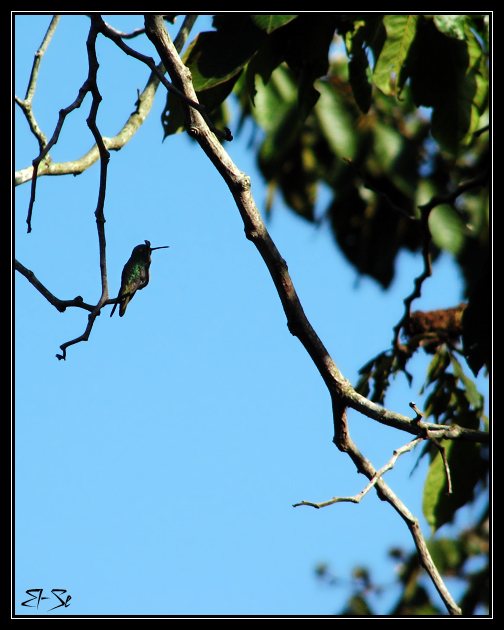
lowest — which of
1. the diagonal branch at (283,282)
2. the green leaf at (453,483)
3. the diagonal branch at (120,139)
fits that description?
the green leaf at (453,483)

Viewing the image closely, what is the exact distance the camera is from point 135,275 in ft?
9.85

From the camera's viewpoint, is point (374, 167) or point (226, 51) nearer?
point (226, 51)

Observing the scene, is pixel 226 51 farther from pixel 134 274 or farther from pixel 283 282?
pixel 283 282

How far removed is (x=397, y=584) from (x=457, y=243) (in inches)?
112

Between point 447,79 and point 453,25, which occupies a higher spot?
point 453,25

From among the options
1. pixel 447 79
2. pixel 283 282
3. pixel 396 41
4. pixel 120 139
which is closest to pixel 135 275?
pixel 283 282

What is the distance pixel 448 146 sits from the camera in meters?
3.81

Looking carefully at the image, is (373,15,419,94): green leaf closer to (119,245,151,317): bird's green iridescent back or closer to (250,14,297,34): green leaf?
(250,14,297,34): green leaf

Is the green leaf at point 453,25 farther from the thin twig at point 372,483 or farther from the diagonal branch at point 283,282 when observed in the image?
the thin twig at point 372,483

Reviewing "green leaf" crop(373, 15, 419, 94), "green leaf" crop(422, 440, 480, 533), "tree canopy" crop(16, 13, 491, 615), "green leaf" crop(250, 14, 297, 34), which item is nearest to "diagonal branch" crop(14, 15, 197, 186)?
"tree canopy" crop(16, 13, 491, 615)

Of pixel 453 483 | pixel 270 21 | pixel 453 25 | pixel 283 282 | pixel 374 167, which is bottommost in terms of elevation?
pixel 453 483

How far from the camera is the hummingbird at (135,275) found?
2936mm

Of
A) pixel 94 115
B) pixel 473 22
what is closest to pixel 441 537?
pixel 473 22

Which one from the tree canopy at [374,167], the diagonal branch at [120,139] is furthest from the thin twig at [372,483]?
the diagonal branch at [120,139]
